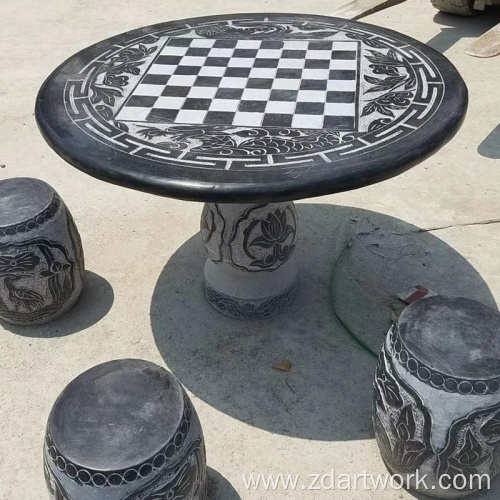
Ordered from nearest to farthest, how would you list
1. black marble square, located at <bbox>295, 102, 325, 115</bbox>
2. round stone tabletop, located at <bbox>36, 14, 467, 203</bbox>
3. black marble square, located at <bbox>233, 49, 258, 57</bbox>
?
round stone tabletop, located at <bbox>36, 14, 467, 203</bbox>
black marble square, located at <bbox>295, 102, 325, 115</bbox>
black marble square, located at <bbox>233, 49, 258, 57</bbox>

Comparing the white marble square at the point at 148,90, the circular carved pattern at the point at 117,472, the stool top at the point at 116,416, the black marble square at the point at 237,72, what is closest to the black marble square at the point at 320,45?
the black marble square at the point at 237,72

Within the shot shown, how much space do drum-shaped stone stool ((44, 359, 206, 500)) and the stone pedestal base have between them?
92cm

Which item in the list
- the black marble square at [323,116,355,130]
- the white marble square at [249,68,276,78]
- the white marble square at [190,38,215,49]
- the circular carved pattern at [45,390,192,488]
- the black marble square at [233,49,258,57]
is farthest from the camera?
the white marble square at [190,38,215,49]

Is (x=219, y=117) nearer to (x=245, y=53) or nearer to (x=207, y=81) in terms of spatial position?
(x=207, y=81)

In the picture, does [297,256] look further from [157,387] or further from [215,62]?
[157,387]

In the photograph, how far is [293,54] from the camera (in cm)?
278

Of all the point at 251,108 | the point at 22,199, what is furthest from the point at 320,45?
the point at 22,199

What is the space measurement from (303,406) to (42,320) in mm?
1162

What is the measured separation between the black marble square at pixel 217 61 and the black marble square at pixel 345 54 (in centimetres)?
44

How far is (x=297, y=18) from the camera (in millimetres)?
3164

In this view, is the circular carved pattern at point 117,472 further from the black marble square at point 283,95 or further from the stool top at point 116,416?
the black marble square at point 283,95

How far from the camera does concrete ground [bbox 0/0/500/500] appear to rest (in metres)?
2.26

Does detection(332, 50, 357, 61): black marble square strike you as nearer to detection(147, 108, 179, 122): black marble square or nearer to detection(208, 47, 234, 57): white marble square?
detection(208, 47, 234, 57): white marble square

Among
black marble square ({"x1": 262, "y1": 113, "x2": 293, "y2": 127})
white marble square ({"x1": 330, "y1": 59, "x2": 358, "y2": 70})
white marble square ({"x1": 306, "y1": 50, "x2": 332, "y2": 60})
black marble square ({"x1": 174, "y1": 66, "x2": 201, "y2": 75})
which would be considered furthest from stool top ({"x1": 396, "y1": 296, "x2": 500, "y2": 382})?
black marble square ({"x1": 174, "y1": 66, "x2": 201, "y2": 75})
